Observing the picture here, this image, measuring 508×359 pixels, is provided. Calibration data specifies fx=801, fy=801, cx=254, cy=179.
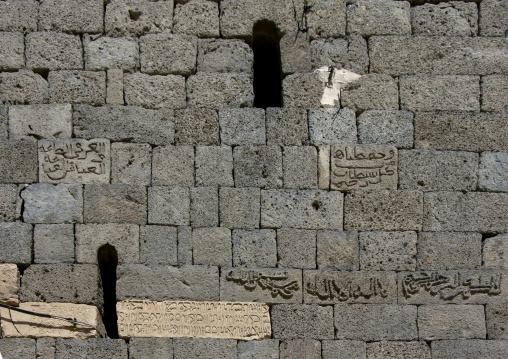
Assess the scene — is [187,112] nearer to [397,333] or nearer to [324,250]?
[324,250]

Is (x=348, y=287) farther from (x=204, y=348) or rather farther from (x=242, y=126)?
(x=242, y=126)

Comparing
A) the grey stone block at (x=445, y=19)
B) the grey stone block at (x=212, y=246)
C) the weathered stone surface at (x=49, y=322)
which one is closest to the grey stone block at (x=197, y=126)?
the grey stone block at (x=212, y=246)

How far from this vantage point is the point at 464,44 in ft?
24.7

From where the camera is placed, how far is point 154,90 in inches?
287

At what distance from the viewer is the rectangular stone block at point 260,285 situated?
680 cm

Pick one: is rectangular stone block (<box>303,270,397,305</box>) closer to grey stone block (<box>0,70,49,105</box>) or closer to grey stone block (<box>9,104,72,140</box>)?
grey stone block (<box>9,104,72,140</box>)

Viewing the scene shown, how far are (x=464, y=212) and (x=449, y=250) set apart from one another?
0.37 meters

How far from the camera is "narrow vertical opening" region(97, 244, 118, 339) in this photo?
6949mm

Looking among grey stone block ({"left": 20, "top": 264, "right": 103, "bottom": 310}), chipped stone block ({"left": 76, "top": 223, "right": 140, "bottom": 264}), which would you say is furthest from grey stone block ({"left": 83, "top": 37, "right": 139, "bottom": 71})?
grey stone block ({"left": 20, "top": 264, "right": 103, "bottom": 310})

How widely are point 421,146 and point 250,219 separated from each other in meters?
1.70

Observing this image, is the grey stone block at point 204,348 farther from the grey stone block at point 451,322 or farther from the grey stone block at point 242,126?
the grey stone block at point 242,126

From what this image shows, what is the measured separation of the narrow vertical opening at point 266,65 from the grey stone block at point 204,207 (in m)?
1.16

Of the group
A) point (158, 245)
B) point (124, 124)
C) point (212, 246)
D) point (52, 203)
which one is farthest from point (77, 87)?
point (212, 246)

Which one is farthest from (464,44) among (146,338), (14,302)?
(14,302)
